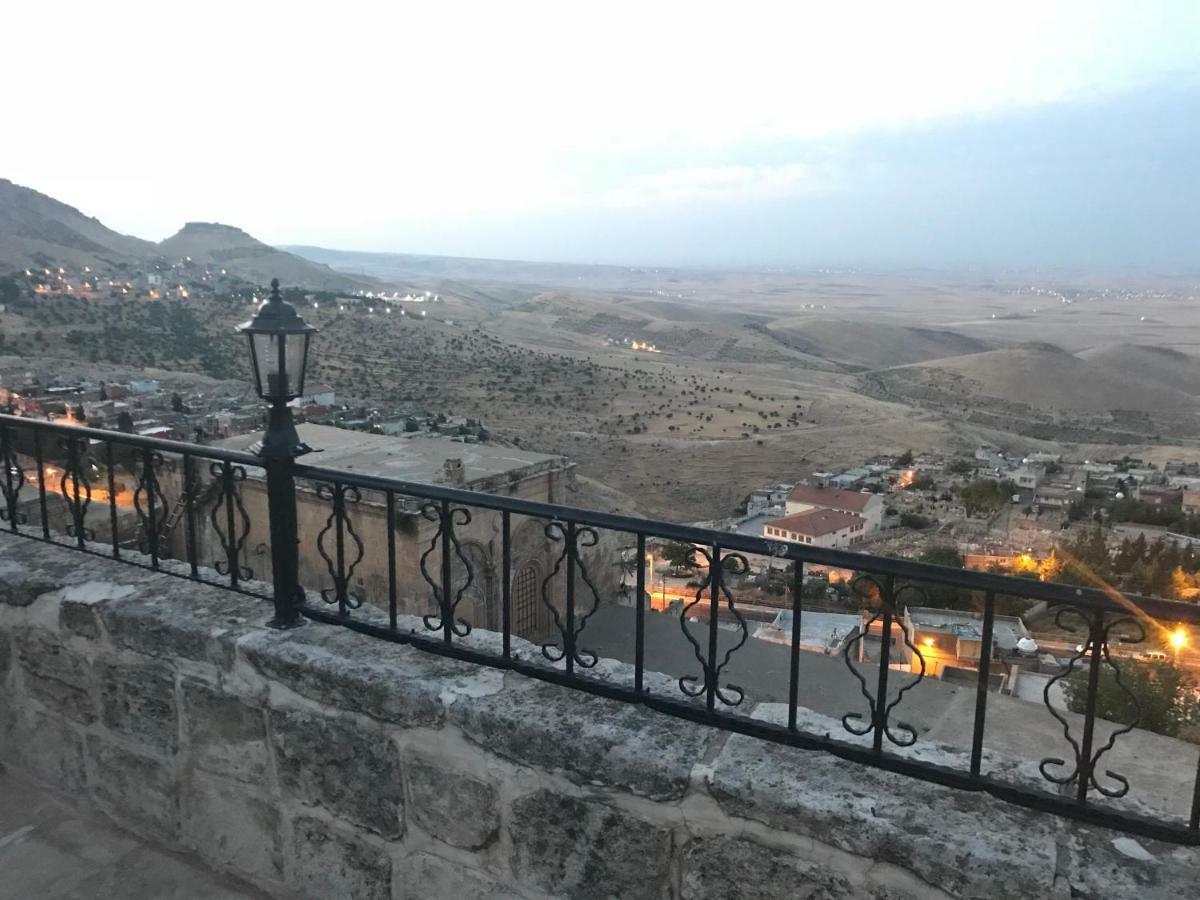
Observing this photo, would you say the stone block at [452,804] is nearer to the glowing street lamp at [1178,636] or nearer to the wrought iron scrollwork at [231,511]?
the wrought iron scrollwork at [231,511]

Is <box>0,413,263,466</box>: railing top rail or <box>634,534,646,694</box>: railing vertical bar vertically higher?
<box>0,413,263,466</box>: railing top rail

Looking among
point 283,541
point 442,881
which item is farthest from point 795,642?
point 283,541

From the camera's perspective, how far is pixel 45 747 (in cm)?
313

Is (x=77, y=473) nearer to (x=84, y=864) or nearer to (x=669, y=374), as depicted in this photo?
(x=84, y=864)

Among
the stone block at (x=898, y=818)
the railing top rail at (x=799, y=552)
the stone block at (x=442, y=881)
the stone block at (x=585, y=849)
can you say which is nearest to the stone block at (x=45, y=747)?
the railing top rail at (x=799, y=552)

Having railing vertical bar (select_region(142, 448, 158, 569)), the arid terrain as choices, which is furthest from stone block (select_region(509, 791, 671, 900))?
the arid terrain

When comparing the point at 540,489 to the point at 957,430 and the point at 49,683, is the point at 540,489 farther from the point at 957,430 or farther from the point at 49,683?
the point at 957,430

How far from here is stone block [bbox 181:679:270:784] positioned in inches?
104

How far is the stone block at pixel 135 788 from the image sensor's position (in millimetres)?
2834

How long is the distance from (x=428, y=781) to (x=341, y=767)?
12.3 inches

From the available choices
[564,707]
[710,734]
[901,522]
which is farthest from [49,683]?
[901,522]

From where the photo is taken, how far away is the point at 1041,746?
6871 mm

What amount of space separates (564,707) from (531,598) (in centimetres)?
1103

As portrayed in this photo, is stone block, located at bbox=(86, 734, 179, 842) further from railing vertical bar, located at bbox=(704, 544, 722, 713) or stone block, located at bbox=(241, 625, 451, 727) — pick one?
railing vertical bar, located at bbox=(704, 544, 722, 713)
